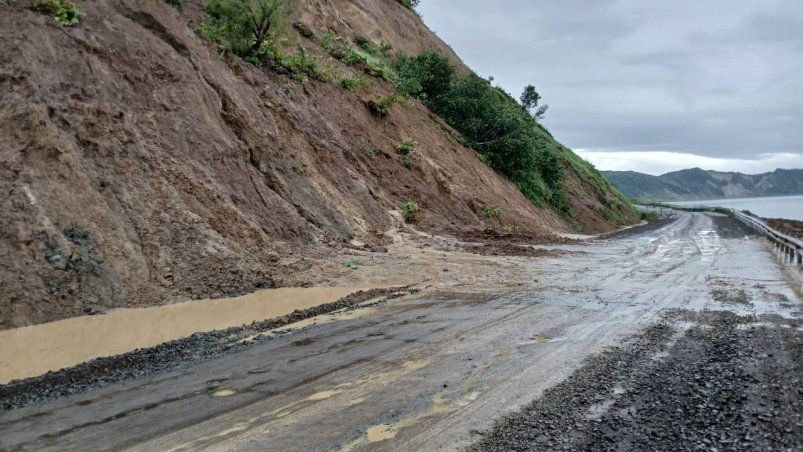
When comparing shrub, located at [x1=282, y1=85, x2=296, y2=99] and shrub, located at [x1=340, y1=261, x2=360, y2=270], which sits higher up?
shrub, located at [x1=282, y1=85, x2=296, y2=99]

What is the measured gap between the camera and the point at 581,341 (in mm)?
6730

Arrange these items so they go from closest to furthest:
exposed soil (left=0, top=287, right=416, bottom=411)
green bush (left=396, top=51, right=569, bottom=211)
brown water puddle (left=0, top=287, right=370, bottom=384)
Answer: exposed soil (left=0, top=287, right=416, bottom=411)
brown water puddle (left=0, top=287, right=370, bottom=384)
green bush (left=396, top=51, right=569, bottom=211)

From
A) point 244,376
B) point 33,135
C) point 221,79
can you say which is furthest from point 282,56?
point 244,376

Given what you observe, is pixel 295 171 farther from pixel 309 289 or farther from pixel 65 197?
pixel 65 197

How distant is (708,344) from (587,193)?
3678cm

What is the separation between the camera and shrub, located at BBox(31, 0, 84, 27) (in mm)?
12016

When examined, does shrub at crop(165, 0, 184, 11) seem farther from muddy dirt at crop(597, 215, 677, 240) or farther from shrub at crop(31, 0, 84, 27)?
muddy dirt at crop(597, 215, 677, 240)

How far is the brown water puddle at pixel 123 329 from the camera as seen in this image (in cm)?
644

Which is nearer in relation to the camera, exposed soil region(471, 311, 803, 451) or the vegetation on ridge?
exposed soil region(471, 311, 803, 451)

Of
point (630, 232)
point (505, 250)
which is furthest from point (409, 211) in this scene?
point (630, 232)

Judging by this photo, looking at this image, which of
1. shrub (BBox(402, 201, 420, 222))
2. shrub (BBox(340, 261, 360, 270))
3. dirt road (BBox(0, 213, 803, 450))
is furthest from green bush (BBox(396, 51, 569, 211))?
dirt road (BBox(0, 213, 803, 450))

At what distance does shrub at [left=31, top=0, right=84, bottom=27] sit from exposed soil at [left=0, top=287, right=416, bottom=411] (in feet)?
30.4

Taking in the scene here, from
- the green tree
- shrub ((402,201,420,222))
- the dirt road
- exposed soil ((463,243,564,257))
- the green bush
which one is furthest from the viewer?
the green bush

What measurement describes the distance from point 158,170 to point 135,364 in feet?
19.3
